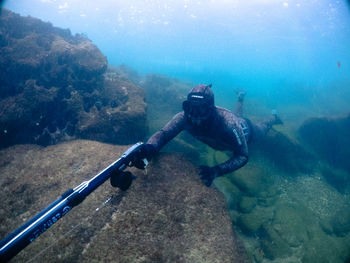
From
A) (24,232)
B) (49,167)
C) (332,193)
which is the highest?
(24,232)

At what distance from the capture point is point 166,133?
17.4 ft

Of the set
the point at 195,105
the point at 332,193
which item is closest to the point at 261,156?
the point at 332,193

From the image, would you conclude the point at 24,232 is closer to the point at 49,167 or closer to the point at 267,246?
the point at 49,167

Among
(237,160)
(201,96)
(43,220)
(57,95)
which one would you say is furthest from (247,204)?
(57,95)

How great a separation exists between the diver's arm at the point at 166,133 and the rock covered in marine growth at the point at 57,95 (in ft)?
8.19

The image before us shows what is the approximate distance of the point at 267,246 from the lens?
609cm

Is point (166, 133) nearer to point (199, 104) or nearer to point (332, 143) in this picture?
point (199, 104)

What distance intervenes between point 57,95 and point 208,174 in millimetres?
6909

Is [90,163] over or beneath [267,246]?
over

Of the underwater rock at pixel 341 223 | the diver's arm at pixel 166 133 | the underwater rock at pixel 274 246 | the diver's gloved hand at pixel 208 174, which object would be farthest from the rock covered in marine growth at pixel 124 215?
the underwater rock at pixel 341 223

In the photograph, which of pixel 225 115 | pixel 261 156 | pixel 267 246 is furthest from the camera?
pixel 261 156

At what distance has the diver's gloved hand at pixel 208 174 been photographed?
4495mm

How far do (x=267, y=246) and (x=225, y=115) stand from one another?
4559mm

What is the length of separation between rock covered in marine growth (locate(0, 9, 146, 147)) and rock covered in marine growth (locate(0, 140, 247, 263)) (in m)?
1.97
